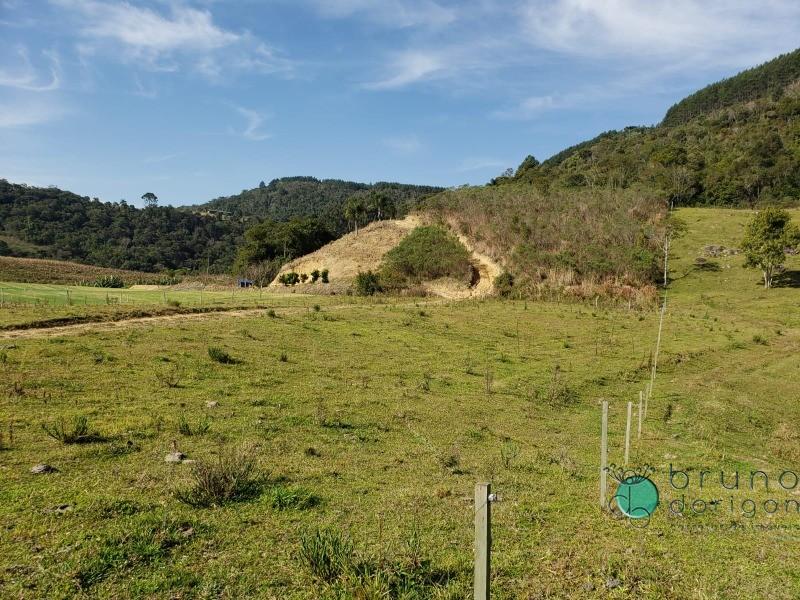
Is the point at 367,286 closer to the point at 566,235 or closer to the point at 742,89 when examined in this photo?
the point at 566,235

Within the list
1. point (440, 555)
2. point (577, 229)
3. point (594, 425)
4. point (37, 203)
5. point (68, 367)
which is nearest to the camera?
point (440, 555)

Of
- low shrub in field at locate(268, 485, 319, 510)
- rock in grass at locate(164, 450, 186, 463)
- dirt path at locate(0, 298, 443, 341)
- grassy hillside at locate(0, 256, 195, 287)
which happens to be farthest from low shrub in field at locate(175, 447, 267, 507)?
grassy hillside at locate(0, 256, 195, 287)

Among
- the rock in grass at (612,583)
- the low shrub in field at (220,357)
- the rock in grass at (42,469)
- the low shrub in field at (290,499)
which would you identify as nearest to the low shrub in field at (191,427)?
the rock in grass at (42,469)

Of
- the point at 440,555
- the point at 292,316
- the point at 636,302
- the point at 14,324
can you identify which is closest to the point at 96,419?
the point at 440,555

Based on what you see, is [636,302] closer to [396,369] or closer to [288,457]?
[396,369]

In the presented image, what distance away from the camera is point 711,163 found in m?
95.4

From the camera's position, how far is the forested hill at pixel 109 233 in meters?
109

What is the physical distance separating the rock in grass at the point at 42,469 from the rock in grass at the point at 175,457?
1.57 metres

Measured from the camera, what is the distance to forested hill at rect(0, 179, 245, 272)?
359 ft

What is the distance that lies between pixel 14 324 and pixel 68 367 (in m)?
8.09

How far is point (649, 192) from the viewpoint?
71.3 m

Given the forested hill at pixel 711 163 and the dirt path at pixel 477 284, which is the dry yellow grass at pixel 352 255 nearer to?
the dirt path at pixel 477 284

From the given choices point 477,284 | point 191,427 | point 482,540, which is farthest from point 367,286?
point 482,540

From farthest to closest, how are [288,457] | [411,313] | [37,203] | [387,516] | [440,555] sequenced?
1. [37,203]
2. [411,313]
3. [288,457]
4. [387,516]
5. [440,555]
